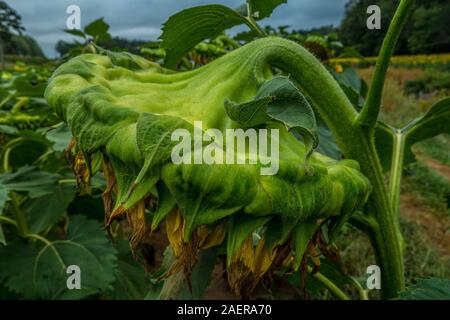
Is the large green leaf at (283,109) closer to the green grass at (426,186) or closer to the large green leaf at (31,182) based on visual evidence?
the large green leaf at (31,182)

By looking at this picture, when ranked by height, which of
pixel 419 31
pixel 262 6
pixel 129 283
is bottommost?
pixel 129 283

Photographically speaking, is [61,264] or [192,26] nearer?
[192,26]

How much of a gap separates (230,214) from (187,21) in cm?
34

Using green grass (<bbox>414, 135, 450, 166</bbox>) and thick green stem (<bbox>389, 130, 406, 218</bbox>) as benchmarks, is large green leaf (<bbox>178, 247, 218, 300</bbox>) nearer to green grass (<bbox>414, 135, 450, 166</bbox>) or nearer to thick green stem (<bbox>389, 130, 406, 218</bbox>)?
thick green stem (<bbox>389, 130, 406, 218</bbox>)

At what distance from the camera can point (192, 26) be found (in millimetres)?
714

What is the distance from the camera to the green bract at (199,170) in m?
0.43

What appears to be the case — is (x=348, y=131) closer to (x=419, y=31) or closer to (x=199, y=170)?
(x=199, y=170)

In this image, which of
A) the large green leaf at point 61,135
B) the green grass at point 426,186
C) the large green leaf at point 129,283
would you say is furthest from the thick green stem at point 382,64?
the green grass at point 426,186

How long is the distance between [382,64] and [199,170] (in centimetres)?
26

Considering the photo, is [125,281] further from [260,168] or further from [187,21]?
[260,168]

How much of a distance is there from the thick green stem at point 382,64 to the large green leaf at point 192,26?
0.68ft

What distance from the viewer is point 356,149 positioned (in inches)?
23.9

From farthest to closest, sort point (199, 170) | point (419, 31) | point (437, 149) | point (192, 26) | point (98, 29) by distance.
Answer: point (419, 31) < point (437, 149) < point (98, 29) < point (192, 26) < point (199, 170)

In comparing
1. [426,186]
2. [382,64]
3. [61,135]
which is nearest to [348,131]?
[382,64]
